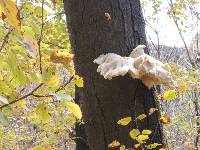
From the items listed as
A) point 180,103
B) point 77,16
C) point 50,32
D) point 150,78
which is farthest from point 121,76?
point 180,103

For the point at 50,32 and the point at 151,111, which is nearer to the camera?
the point at 151,111

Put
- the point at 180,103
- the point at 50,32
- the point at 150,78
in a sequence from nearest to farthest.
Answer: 1. the point at 150,78
2. the point at 50,32
3. the point at 180,103

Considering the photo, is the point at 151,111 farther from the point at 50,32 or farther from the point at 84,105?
the point at 50,32

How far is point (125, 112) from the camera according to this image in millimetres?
1765

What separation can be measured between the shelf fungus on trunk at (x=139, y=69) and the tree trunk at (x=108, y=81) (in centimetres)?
7

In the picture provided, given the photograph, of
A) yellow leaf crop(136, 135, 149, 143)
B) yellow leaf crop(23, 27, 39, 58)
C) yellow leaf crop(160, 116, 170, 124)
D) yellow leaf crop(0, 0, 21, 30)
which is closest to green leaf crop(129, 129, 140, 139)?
yellow leaf crop(136, 135, 149, 143)

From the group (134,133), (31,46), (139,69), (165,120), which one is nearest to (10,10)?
(31,46)

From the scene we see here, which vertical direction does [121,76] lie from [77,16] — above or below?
below

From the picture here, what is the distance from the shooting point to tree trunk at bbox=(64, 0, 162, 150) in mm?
1762

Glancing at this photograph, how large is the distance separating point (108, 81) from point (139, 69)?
18 centimetres

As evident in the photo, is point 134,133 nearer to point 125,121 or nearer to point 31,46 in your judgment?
point 125,121

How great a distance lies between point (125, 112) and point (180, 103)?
7842 millimetres

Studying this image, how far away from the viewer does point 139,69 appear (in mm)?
1676

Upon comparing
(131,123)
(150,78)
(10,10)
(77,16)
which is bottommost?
(131,123)
